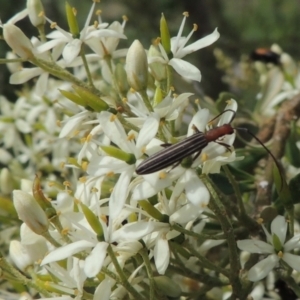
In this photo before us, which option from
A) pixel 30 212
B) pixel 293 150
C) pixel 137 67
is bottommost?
pixel 293 150

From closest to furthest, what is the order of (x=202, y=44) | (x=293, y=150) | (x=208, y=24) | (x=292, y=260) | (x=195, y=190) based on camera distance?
1. (x=195, y=190)
2. (x=292, y=260)
3. (x=202, y=44)
4. (x=293, y=150)
5. (x=208, y=24)

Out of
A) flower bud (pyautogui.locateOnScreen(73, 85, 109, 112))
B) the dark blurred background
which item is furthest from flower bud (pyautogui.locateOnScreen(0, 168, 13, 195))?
the dark blurred background

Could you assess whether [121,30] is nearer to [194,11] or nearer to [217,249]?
[217,249]

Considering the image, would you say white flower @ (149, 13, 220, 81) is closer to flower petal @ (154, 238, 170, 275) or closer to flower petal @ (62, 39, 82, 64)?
flower petal @ (62, 39, 82, 64)

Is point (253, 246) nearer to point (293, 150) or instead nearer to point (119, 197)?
point (119, 197)

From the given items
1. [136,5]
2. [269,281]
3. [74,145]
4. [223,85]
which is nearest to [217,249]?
[269,281]

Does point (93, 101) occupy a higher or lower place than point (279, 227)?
higher

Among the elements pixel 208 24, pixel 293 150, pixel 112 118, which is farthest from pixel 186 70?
pixel 208 24
